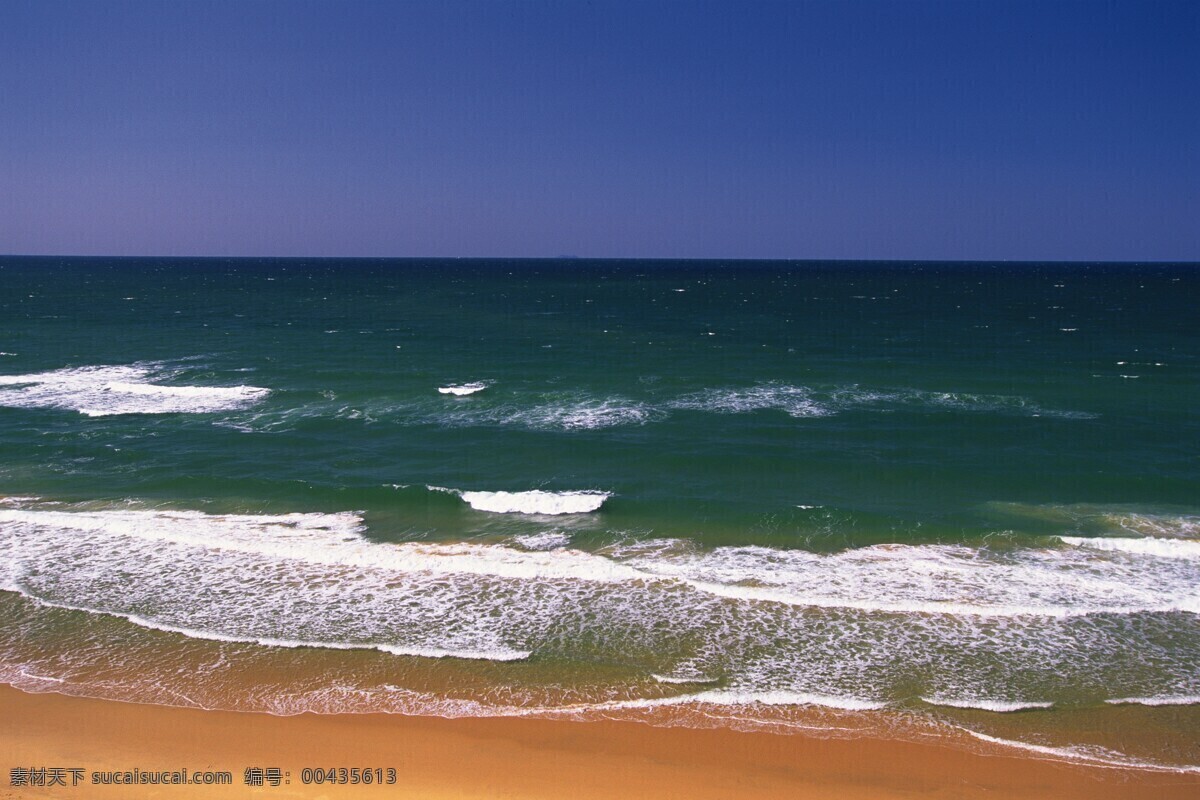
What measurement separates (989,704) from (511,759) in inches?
281

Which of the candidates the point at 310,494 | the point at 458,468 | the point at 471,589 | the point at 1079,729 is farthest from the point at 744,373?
the point at 1079,729

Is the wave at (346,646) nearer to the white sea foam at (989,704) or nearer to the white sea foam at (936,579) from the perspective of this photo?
the white sea foam at (936,579)

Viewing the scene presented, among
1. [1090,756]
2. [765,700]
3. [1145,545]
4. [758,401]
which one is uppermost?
[758,401]

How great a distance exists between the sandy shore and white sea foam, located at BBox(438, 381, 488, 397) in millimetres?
23516

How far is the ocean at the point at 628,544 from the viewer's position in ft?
39.2

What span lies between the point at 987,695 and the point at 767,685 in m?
3.32

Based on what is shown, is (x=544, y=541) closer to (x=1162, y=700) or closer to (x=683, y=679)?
(x=683, y=679)

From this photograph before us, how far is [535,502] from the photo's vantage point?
2048 centimetres

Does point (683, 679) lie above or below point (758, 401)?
below

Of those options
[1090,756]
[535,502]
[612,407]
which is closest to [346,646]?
[535,502]

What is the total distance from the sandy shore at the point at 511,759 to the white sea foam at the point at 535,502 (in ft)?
30.0

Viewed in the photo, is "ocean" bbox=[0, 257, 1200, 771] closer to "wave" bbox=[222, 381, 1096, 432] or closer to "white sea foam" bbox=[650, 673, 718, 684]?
"white sea foam" bbox=[650, 673, 718, 684]

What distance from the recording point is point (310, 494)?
21.5 meters

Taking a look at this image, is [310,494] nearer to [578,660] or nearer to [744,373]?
[578,660]
